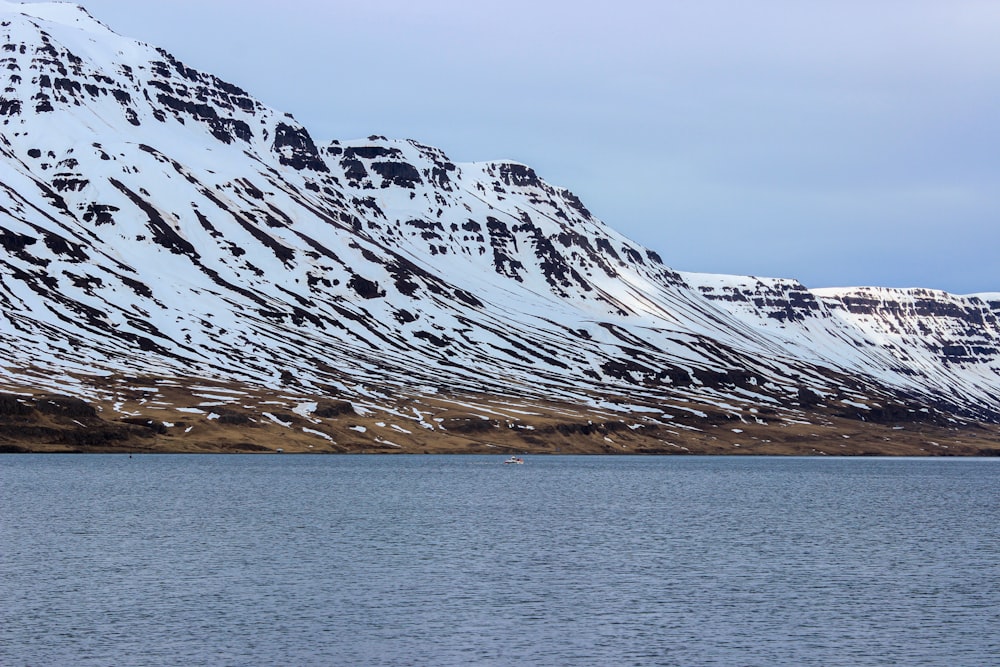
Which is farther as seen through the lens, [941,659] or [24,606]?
[24,606]

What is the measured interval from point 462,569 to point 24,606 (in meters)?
35.0

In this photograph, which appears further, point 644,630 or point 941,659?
point 644,630

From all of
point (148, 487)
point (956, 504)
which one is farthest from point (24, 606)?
point (956, 504)

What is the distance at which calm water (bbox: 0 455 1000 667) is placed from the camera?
233 feet

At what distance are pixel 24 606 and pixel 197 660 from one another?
2156cm

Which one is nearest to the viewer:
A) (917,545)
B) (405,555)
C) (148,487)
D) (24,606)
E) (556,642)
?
(556,642)

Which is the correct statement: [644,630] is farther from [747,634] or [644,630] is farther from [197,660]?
[197,660]

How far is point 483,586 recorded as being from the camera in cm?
9412

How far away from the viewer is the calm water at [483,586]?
70875mm

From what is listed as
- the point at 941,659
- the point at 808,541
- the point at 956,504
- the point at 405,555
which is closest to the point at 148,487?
the point at 405,555

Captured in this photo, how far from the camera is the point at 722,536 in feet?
441

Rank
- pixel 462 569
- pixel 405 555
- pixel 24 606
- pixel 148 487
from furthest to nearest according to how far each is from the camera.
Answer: pixel 148 487, pixel 405 555, pixel 462 569, pixel 24 606

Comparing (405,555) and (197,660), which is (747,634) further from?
(405,555)

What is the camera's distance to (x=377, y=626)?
254 ft
